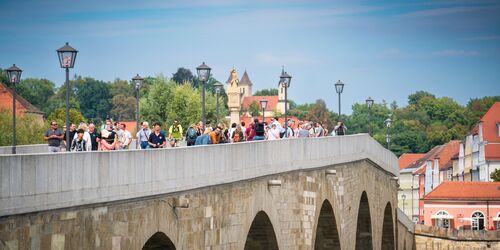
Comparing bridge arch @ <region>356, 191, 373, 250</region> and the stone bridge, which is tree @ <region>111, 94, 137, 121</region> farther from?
the stone bridge

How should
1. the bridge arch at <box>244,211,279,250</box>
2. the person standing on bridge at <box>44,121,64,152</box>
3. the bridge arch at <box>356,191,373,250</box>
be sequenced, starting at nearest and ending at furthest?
the person standing on bridge at <box>44,121,64,152</box>, the bridge arch at <box>244,211,279,250</box>, the bridge arch at <box>356,191,373,250</box>

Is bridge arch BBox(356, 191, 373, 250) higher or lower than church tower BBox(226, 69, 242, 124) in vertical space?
lower

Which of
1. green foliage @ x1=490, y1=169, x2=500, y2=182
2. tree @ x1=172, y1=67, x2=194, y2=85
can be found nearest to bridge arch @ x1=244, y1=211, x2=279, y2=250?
green foliage @ x1=490, y1=169, x2=500, y2=182

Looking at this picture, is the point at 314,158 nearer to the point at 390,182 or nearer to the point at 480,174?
the point at 390,182

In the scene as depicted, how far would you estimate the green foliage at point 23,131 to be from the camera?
229 ft

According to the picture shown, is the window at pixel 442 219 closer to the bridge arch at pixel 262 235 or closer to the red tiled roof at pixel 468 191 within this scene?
the red tiled roof at pixel 468 191

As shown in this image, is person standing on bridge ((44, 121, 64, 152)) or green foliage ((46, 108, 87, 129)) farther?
green foliage ((46, 108, 87, 129))

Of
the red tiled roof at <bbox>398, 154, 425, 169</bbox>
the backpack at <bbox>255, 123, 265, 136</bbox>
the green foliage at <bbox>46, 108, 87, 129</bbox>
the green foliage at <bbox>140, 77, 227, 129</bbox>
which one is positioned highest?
the green foliage at <bbox>140, 77, 227, 129</bbox>

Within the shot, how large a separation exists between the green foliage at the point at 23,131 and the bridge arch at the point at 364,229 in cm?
2457

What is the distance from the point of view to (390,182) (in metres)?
59.2

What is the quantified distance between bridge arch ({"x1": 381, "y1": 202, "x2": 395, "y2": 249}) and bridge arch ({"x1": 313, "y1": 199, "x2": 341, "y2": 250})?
758 inches

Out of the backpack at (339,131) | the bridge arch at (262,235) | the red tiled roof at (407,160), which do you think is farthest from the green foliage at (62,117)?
the red tiled roof at (407,160)

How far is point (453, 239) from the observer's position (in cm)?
7919

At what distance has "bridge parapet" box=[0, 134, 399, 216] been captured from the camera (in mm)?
17109
